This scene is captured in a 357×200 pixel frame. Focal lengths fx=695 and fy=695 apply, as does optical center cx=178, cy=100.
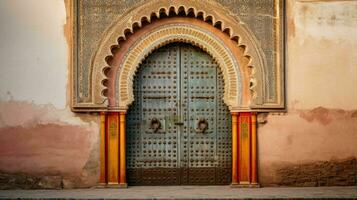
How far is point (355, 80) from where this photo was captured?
31.0 feet

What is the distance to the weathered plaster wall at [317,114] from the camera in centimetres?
944

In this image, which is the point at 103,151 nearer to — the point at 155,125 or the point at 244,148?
the point at 155,125

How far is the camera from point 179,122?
9.74 m

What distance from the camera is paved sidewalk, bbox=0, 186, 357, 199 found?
27.7ft

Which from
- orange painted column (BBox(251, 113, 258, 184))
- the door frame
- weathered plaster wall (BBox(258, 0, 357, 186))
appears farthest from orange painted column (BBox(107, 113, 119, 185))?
weathered plaster wall (BBox(258, 0, 357, 186))

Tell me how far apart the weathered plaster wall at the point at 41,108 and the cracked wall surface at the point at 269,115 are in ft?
0.04

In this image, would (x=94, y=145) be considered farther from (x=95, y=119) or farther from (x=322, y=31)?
(x=322, y=31)

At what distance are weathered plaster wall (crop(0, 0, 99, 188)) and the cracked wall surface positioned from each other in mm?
14

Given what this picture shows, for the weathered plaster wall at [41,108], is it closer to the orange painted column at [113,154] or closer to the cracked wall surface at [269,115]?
the cracked wall surface at [269,115]

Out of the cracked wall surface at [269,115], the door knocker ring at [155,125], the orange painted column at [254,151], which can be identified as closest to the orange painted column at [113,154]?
the cracked wall surface at [269,115]

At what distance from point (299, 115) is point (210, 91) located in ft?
4.20

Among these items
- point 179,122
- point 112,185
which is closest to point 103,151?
point 112,185

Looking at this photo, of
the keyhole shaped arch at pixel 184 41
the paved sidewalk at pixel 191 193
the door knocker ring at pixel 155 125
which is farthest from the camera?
the door knocker ring at pixel 155 125

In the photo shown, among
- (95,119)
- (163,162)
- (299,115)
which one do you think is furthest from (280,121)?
(95,119)
